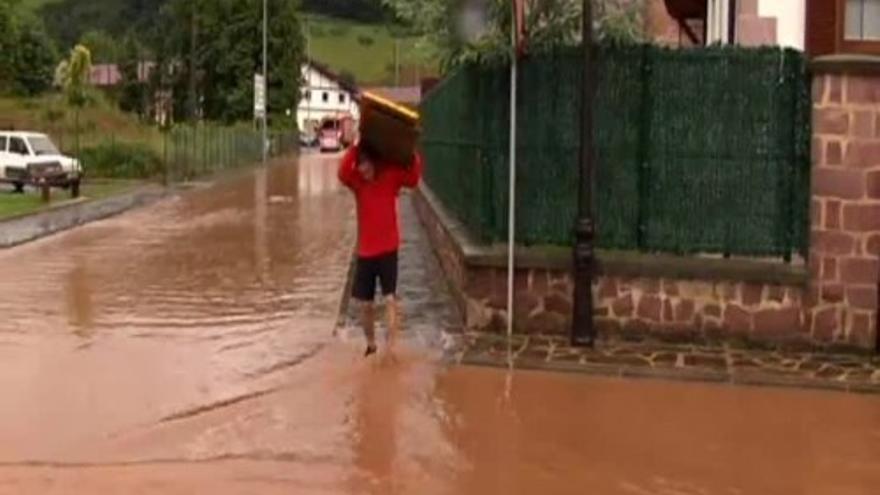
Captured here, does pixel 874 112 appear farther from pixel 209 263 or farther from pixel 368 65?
pixel 368 65

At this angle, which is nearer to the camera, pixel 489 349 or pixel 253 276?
pixel 489 349

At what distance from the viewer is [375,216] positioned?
406 inches

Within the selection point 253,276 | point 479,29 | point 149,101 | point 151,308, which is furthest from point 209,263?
point 149,101

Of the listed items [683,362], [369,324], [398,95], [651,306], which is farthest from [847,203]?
[398,95]

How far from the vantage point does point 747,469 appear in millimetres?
7629

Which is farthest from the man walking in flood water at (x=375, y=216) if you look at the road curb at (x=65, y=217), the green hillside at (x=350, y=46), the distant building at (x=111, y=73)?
the green hillside at (x=350, y=46)

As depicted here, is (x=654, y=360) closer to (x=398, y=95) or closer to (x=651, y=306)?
(x=651, y=306)

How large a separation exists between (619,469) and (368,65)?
435 ft

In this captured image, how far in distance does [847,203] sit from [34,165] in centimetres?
2769

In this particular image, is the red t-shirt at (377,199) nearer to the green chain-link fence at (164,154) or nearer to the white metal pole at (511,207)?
the white metal pole at (511,207)

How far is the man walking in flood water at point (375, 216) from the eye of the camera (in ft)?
33.6

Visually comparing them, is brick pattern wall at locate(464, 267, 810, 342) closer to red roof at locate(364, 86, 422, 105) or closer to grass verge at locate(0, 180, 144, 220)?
red roof at locate(364, 86, 422, 105)

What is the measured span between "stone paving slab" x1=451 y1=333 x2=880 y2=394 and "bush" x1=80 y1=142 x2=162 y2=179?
33.8m

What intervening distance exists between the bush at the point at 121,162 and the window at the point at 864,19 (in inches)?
1315
